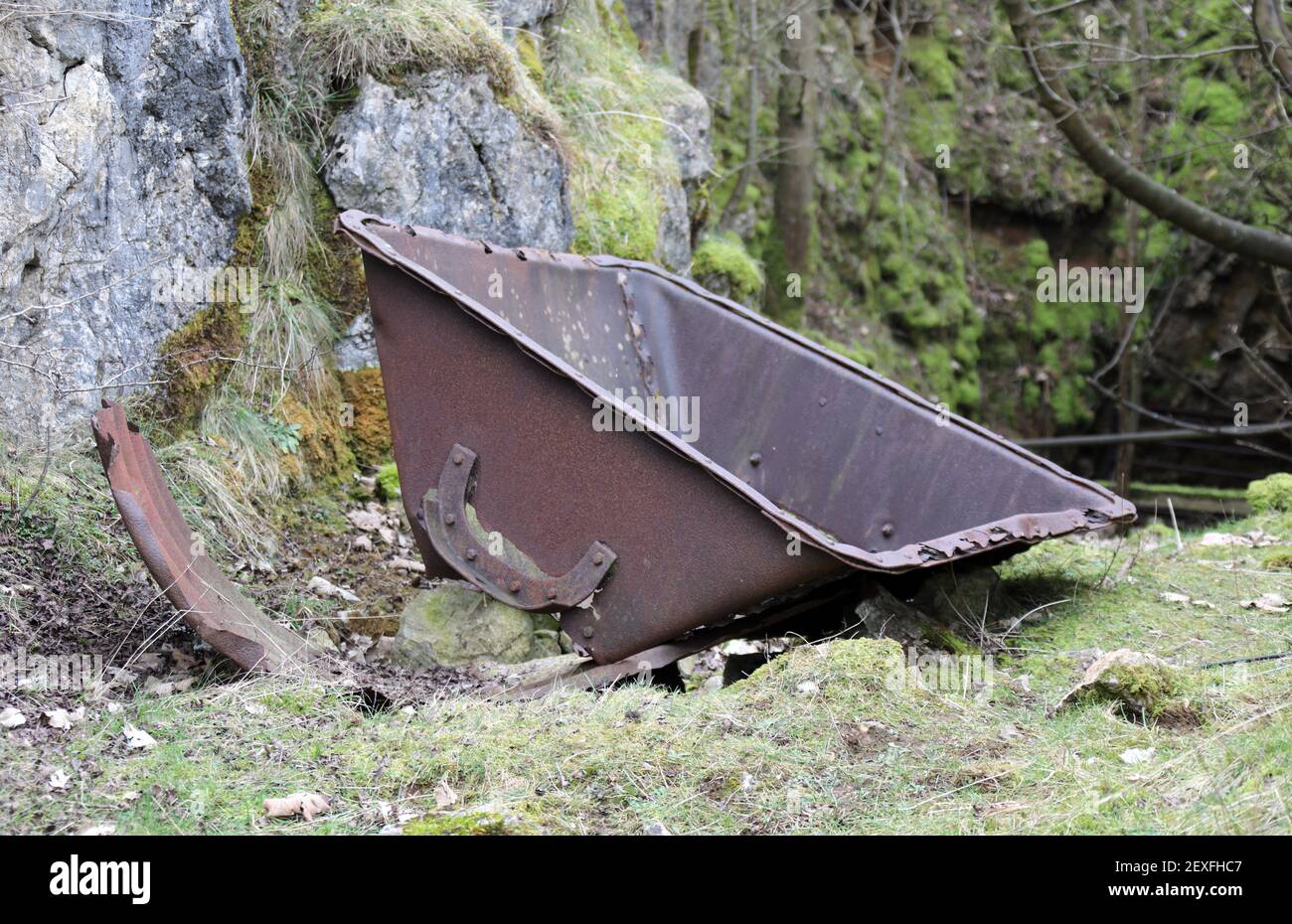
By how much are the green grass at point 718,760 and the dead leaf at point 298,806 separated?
29 millimetres

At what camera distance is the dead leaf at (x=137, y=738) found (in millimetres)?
2668

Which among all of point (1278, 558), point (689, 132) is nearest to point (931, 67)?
point (689, 132)

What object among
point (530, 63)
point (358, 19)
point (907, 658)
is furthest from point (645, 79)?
point (907, 658)

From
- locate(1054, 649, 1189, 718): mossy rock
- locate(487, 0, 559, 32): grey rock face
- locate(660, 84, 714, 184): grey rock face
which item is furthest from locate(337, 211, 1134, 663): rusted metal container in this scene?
locate(660, 84, 714, 184): grey rock face

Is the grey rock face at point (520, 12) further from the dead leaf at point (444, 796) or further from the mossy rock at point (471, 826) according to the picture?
the mossy rock at point (471, 826)

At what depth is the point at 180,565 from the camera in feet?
10.7

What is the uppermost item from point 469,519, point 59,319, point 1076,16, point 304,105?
point 1076,16

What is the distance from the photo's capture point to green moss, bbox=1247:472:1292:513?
18.5 ft

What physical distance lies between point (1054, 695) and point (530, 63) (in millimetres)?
4500

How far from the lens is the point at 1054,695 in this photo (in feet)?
10.6

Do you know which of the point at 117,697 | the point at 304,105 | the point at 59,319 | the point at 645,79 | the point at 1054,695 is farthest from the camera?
the point at 645,79

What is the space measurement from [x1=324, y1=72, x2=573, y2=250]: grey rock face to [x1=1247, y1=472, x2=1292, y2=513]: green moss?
12.1 ft

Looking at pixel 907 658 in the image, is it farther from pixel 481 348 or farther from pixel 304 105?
pixel 304 105

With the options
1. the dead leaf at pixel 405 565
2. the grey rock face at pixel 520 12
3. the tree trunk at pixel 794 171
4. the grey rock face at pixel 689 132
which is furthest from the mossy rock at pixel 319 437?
the tree trunk at pixel 794 171
